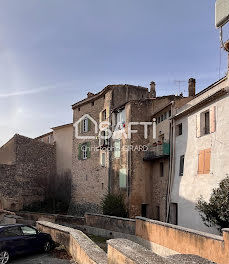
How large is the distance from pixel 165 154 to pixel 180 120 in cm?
264

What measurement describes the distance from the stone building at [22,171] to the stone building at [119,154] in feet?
16.7

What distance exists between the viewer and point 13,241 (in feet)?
33.6

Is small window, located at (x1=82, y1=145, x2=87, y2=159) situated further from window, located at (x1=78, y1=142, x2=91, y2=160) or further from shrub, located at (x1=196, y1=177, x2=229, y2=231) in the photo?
shrub, located at (x1=196, y1=177, x2=229, y2=231)

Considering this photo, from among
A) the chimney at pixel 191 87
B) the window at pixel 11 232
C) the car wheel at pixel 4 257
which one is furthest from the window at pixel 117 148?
the car wheel at pixel 4 257

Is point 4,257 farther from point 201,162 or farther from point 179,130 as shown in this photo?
point 179,130

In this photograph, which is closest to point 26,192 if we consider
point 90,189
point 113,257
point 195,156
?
point 90,189

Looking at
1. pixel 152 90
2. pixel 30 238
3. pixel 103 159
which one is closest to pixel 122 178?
pixel 103 159

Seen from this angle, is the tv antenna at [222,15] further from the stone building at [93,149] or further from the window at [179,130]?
the stone building at [93,149]

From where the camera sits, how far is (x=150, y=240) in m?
14.1

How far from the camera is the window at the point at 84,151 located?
3022 cm

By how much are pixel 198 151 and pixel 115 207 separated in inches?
310

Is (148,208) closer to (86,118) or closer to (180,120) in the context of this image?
(180,120)

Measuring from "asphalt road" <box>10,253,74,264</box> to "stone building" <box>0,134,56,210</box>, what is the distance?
833 inches

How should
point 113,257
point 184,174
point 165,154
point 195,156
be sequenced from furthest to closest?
point 165,154 → point 184,174 → point 195,156 → point 113,257
